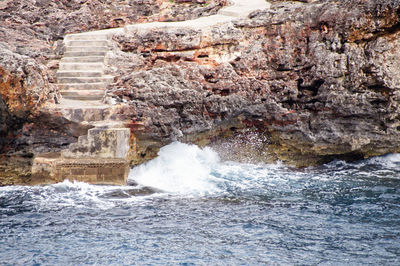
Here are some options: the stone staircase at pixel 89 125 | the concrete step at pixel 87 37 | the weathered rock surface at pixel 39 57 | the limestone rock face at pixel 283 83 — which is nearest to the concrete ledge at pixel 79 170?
the stone staircase at pixel 89 125

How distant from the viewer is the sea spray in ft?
25.5

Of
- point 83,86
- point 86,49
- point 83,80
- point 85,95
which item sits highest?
point 86,49

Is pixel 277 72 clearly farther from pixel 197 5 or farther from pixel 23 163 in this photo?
pixel 23 163

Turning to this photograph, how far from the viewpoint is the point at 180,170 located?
347 inches

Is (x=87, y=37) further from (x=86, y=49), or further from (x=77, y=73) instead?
(x=77, y=73)

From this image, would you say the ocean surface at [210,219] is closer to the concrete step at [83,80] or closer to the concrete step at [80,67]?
the concrete step at [83,80]

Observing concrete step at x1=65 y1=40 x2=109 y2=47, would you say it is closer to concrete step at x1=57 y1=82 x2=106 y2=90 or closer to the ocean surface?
concrete step at x1=57 y1=82 x2=106 y2=90

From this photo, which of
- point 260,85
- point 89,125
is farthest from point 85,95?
point 260,85

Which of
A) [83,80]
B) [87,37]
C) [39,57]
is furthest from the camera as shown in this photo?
[87,37]

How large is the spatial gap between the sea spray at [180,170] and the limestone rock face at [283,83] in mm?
352

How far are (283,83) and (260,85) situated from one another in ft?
1.86

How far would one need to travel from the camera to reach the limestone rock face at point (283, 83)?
8.69 metres

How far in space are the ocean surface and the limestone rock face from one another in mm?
899

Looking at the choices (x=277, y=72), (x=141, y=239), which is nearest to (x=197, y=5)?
(x=277, y=72)
